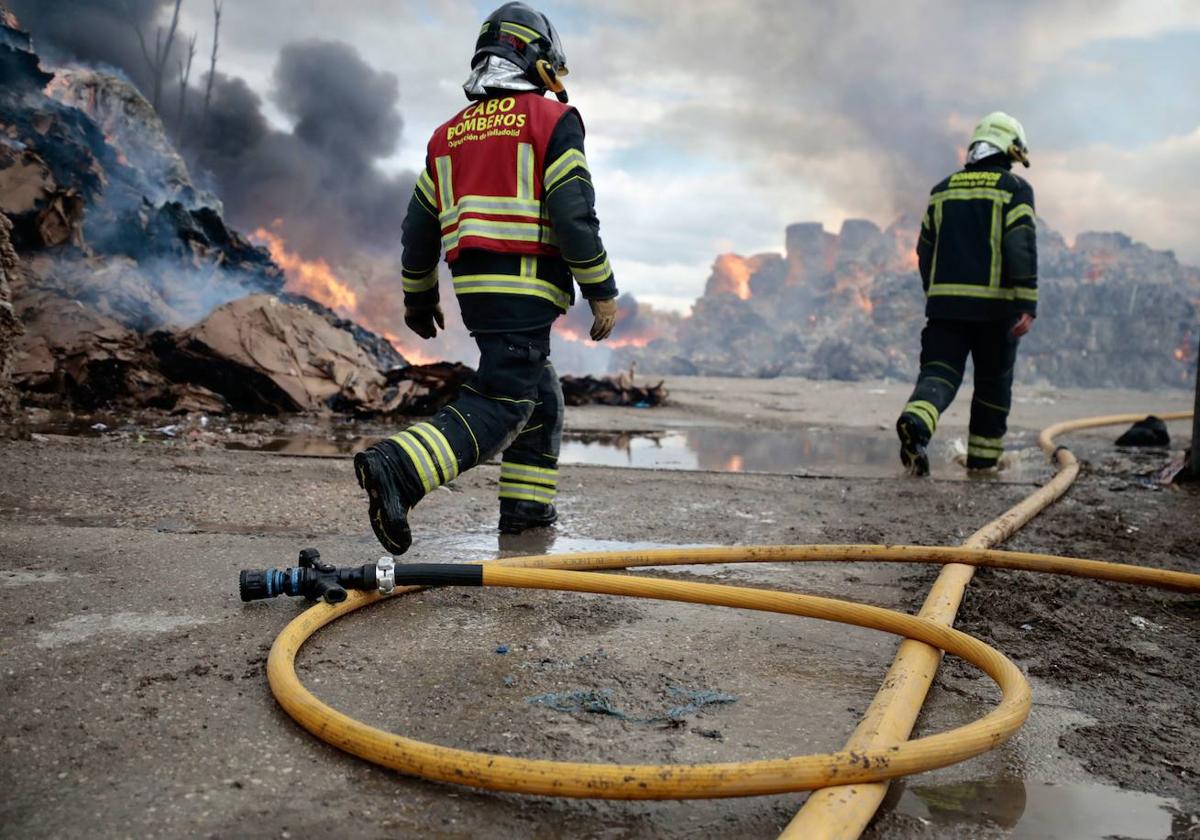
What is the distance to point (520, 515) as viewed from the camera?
3.38 meters

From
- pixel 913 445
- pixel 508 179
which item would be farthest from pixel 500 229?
pixel 913 445

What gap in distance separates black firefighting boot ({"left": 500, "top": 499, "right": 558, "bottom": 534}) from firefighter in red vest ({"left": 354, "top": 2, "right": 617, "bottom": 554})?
484mm

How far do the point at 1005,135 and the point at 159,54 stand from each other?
2086cm

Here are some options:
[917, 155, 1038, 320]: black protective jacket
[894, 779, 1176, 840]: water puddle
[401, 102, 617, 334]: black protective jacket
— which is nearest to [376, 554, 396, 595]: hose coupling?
[401, 102, 617, 334]: black protective jacket

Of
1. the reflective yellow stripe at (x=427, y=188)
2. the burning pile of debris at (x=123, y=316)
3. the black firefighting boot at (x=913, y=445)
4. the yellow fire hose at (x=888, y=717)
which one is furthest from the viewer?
the burning pile of debris at (x=123, y=316)

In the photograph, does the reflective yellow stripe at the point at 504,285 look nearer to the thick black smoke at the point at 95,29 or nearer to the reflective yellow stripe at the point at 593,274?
the reflective yellow stripe at the point at 593,274

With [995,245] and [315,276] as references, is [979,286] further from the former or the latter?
[315,276]

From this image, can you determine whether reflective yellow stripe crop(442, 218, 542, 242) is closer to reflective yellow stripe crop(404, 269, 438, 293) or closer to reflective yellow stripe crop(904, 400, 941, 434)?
reflective yellow stripe crop(404, 269, 438, 293)

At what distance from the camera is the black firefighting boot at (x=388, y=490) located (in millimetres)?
2537

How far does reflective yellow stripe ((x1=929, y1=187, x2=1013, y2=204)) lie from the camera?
5207 mm

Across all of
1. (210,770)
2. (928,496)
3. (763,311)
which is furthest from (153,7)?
(763,311)

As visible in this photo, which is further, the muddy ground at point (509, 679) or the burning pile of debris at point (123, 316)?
the burning pile of debris at point (123, 316)

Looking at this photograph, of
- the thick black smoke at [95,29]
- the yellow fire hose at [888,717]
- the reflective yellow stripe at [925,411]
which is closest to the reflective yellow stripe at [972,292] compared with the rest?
the reflective yellow stripe at [925,411]

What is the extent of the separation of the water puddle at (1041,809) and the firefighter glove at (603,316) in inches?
76.8
